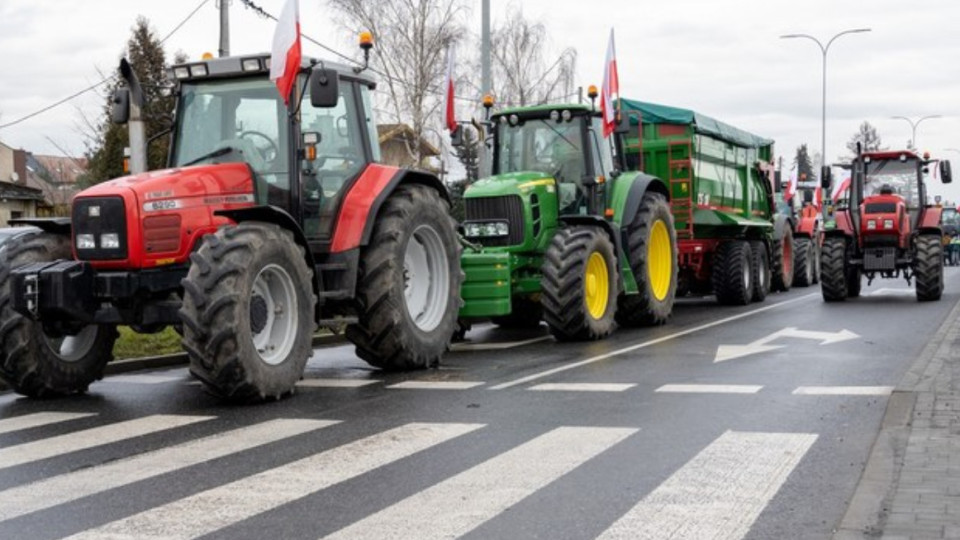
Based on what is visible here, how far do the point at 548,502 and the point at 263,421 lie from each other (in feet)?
10.8

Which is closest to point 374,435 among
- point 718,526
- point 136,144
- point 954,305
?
point 718,526

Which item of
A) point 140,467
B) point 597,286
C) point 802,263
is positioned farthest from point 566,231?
point 802,263

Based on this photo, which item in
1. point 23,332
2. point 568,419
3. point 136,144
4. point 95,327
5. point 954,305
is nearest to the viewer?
point 568,419

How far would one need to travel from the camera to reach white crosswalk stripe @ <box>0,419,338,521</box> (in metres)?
6.22

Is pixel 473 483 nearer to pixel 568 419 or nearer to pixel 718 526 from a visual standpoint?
pixel 718 526

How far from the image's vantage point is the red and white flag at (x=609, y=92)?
15.7 meters

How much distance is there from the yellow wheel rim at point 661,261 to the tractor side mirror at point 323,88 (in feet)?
26.2

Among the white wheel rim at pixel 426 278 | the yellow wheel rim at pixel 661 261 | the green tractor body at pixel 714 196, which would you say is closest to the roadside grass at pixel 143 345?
the white wheel rim at pixel 426 278

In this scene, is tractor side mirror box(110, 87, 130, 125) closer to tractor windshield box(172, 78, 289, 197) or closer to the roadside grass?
tractor windshield box(172, 78, 289, 197)

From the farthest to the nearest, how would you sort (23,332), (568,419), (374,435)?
(23,332) → (568,419) → (374,435)

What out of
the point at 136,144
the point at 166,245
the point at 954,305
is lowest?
the point at 954,305

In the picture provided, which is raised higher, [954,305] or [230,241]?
[230,241]

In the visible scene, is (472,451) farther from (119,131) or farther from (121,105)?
(119,131)

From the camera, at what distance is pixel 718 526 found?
5438 millimetres
